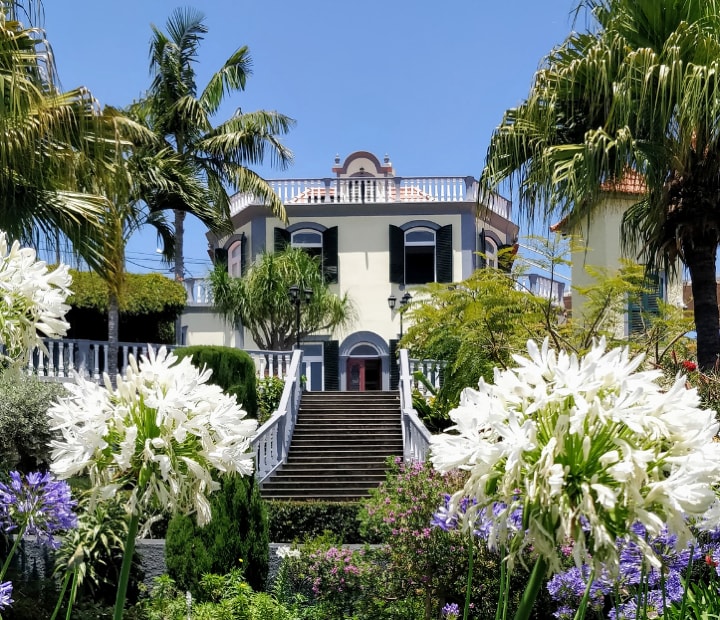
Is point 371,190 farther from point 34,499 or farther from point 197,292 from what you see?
point 34,499

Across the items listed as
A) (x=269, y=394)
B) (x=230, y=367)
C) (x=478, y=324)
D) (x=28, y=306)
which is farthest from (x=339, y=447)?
(x=28, y=306)

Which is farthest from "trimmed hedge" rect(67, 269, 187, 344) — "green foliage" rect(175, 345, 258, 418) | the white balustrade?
the white balustrade

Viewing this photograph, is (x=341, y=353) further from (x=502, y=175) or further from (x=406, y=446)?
(x=502, y=175)

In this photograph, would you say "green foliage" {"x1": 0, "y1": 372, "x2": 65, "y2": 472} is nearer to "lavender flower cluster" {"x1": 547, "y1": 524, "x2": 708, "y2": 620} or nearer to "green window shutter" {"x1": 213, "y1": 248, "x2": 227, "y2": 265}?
"lavender flower cluster" {"x1": 547, "y1": 524, "x2": 708, "y2": 620}

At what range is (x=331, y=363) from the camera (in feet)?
93.8

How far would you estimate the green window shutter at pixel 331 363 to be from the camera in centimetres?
2856

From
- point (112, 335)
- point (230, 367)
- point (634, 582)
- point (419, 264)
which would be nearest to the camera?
→ point (634, 582)

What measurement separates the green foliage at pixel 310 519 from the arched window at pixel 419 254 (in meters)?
16.6

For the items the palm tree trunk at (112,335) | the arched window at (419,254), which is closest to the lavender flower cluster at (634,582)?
the palm tree trunk at (112,335)

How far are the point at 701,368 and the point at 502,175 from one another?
4.00 m

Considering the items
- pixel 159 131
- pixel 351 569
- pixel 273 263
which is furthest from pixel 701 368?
pixel 159 131

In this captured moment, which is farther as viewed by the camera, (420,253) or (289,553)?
(420,253)

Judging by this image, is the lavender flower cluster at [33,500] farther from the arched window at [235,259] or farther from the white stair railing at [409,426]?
the arched window at [235,259]

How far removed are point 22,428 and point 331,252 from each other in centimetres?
1797
